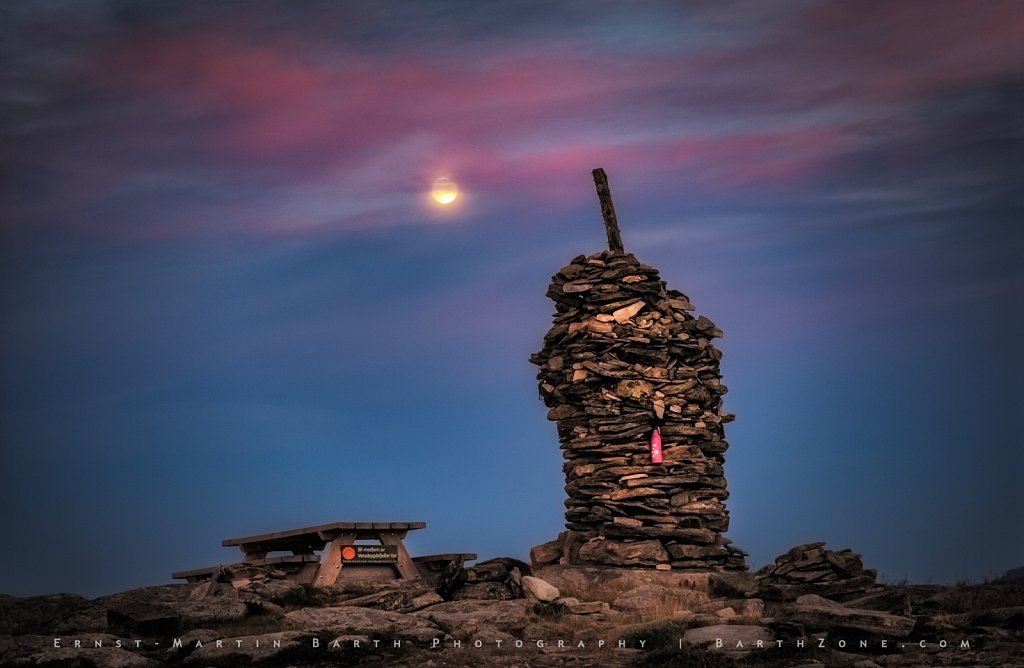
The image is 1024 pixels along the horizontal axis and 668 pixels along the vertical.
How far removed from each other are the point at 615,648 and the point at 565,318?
38.1 feet

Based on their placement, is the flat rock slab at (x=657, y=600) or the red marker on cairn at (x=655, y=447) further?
the red marker on cairn at (x=655, y=447)

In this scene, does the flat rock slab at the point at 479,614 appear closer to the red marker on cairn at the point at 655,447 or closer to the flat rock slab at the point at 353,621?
the flat rock slab at the point at 353,621

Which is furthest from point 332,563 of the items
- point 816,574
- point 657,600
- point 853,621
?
point 853,621

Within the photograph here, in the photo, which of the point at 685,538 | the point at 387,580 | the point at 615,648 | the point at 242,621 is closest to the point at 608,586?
the point at 685,538

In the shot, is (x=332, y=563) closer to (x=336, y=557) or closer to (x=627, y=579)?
(x=336, y=557)

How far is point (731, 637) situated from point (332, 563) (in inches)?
376

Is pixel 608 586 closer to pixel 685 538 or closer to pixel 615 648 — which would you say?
pixel 685 538

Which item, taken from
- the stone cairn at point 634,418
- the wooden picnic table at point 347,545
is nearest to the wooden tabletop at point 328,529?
the wooden picnic table at point 347,545

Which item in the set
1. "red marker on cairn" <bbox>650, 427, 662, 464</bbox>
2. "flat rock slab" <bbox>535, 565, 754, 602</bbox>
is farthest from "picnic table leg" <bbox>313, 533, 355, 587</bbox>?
"red marker on cairn" <bbox>650, 427, 662, 464</bbox>

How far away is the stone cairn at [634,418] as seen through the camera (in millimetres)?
25031

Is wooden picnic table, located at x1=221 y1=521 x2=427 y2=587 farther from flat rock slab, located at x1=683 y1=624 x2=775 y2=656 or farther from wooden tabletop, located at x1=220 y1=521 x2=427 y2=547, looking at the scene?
flat rock slab, located at x1=683 y1=624 x2=775 y2=656

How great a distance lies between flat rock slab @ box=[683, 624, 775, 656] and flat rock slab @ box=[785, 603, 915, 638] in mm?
1177

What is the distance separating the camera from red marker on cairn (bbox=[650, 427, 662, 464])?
25406 millimetres

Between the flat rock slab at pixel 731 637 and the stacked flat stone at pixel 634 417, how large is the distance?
7.40m
